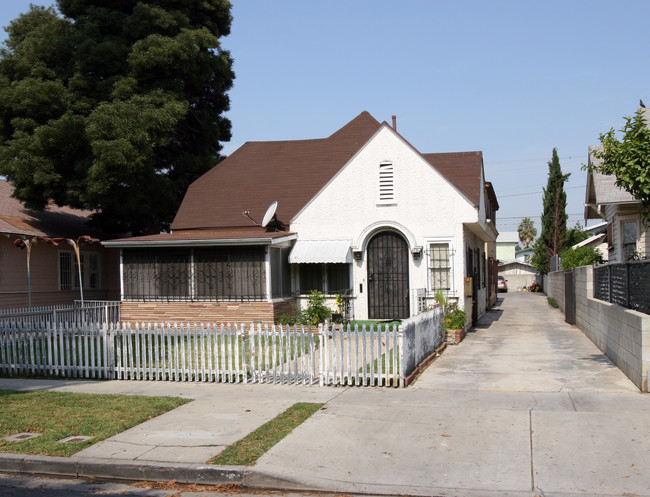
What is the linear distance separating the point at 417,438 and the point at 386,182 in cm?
1278

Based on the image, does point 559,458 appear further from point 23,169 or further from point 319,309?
point 23,169

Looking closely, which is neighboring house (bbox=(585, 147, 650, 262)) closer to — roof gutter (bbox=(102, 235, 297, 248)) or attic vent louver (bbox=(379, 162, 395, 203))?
attic vent louver (bbox=(379, 162, 395, 203))

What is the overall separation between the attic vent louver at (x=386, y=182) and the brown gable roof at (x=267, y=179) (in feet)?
9.60

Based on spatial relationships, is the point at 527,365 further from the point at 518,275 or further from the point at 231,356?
the point at 518,275

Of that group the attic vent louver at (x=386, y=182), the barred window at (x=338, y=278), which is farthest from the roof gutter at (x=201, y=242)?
the attic vent louver at (x=386, y=182)

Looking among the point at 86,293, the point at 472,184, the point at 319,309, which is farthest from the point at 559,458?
the point at 86,293

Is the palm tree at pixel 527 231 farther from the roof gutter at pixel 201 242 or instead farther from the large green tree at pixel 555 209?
the roof gutter at pixel 201 242

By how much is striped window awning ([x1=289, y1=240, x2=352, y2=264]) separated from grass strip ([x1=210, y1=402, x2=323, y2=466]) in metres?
A: 10.1

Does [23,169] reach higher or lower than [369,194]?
higher

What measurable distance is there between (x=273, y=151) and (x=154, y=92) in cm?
544

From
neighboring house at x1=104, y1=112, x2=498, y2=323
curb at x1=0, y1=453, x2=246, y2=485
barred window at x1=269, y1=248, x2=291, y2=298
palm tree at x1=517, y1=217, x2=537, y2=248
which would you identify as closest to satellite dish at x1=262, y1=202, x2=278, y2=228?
neighboring house at x1=104, y1=112, x2=498, y2=323

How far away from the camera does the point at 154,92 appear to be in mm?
26516

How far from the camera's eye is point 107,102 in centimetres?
2595

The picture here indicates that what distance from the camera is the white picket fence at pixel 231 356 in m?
11.2
